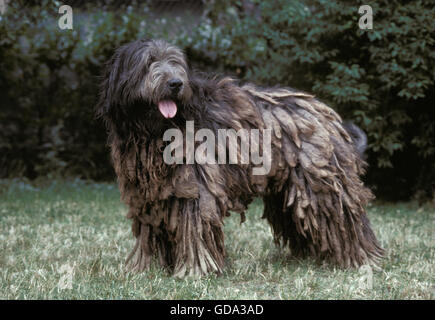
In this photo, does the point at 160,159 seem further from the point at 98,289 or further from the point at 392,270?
the point at 392,270

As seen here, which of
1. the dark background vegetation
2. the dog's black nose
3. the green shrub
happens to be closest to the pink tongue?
the dog's black nose

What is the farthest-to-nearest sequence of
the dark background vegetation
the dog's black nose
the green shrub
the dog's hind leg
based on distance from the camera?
the dark background vegetation < the green shrub < the dog's hind leg < the dog's black nose

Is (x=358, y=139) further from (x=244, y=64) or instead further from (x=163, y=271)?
(x=244, y=64)

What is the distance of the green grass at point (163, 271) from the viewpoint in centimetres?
396

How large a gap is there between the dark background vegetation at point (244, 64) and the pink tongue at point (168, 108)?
229cm

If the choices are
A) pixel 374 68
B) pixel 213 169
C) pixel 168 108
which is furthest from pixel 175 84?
pixel 374 68

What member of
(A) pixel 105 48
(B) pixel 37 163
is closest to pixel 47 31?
(A) pixel 105 48

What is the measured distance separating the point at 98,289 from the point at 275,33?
17.4 ft

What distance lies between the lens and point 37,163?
407 inches

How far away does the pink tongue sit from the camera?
4.00 m

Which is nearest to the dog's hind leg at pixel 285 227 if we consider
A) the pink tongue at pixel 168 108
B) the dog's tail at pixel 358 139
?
the dog's tail at pixel 358 139

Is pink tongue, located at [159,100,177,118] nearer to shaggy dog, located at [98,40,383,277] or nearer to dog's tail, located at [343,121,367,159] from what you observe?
shaggy dog, located at [98,40,383,277]

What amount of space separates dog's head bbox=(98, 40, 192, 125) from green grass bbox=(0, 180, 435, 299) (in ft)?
4.04

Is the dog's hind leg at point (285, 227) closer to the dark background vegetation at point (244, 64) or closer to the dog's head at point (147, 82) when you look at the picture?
the dog's head at point (147, 82)
